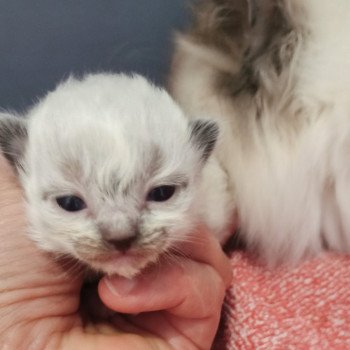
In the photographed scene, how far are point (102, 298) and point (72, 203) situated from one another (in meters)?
0.17

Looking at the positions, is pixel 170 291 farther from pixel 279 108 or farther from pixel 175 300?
pixel 279 108

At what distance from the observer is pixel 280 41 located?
1.03 metres

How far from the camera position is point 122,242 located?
0.70 metres

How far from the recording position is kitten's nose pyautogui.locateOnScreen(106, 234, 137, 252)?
0.70 meters

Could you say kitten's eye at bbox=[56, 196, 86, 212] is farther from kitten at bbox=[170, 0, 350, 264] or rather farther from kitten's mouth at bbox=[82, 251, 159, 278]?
kitten at bbox=[170, 0, 350, 264]

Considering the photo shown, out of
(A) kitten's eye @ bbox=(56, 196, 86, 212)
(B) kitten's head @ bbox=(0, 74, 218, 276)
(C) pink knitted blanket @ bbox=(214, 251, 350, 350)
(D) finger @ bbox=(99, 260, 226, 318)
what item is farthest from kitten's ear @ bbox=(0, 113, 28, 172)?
(C) pink knitted blanket @ bbox=(214, 251, 350, 350)

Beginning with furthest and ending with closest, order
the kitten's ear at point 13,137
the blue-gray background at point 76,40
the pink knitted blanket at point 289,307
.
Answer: the blue-gray background at point 76,40
the pink knitted blanket at point 289,307
the kitten's ear at point 13,137

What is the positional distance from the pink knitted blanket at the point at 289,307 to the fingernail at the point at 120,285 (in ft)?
0.89

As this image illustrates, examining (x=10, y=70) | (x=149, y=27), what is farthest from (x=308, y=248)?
(x=10, y=70)

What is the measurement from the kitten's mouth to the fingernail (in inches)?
2.4

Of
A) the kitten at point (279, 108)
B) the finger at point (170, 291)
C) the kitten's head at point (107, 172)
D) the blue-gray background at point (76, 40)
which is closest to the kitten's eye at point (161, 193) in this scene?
the kitten's head at point (107, 172)

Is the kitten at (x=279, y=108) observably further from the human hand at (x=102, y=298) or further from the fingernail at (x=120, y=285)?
A: the fingernail at (x=120, y=285)

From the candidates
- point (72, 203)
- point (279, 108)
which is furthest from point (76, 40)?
point (72, 203)

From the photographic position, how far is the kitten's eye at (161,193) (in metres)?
0.75
